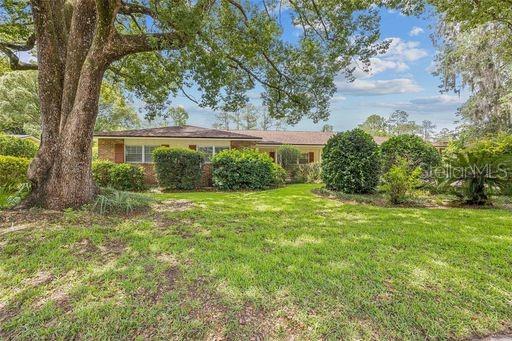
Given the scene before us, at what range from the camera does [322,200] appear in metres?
9.27

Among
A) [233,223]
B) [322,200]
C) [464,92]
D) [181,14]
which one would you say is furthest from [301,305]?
[464,92]

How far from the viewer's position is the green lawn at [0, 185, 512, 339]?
2646 mm

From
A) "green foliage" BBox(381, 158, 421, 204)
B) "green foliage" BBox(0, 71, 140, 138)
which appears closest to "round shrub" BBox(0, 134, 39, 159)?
"green foliage" BBox(0, 71, 140, 138)

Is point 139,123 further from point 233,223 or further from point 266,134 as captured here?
point 233,223

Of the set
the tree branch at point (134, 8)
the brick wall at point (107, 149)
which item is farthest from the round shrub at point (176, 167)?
the tree branch at point (134, 8)

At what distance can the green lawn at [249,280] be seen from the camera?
2.65 metres

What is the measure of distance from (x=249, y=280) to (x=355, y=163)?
310 inches

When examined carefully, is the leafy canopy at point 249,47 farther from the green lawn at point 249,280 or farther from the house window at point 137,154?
the house window at point 137,154

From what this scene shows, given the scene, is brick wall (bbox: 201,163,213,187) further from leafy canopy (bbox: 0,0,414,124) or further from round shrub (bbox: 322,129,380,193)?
round shrub (bbox: 322,129,380,193)

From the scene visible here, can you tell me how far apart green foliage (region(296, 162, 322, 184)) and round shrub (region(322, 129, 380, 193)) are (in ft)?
21.8

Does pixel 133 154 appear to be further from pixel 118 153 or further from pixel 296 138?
pixel 296 138

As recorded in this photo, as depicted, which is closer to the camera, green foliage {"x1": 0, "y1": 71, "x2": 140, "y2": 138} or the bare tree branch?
the bare tree branch

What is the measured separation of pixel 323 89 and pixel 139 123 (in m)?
34.4

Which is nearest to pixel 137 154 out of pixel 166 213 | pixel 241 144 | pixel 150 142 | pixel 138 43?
pixel 150 142
